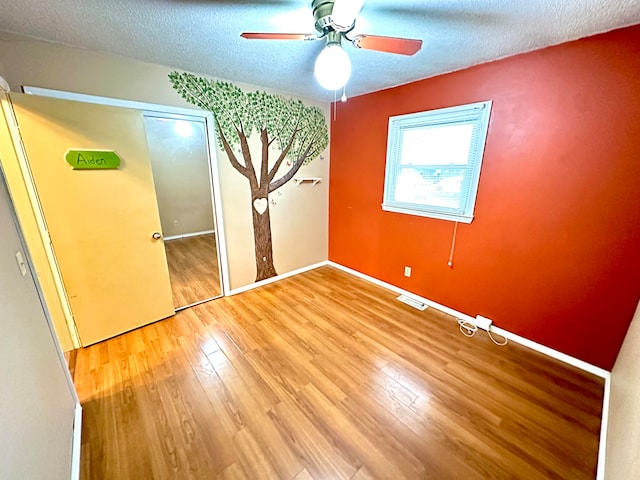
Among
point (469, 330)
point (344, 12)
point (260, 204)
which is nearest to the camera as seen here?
point (344, 12)

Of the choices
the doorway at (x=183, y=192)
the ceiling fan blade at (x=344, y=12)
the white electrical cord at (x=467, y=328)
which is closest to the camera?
the ceiling fan blade at (x=344, y=12)

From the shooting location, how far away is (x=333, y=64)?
Result: 1.41 m

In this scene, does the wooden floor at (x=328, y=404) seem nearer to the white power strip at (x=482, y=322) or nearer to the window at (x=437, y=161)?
the white power strip at (x=482, y=322)

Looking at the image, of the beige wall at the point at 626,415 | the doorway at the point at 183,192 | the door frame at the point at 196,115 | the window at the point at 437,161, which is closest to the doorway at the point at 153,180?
the door frame at the point at 196,115

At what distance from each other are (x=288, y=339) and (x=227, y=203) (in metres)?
1.59

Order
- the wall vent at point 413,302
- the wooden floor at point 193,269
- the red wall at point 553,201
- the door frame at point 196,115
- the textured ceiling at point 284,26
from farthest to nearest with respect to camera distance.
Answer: the wooden floor at point 193,269, the wall vent at point 413,302, the door frame at point 196,115, the red wall at point 553,201, the textured ceiling at point 284,26

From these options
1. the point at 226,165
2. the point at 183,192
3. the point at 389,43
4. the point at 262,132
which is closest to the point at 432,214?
the point at 389,43

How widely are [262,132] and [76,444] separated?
285 cm

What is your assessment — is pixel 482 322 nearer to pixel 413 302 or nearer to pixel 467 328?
pixel 467 328

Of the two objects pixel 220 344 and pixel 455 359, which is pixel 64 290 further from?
pixel 455 359

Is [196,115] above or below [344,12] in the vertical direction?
below

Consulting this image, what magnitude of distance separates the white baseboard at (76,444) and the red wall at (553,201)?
2940mm

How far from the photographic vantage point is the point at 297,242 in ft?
11.8

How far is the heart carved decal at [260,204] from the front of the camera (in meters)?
3.03
